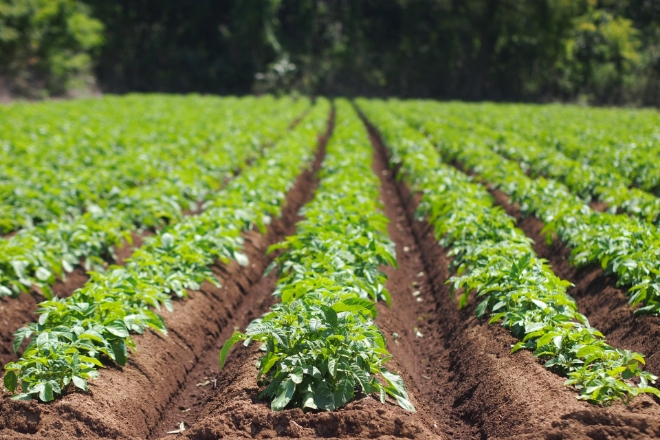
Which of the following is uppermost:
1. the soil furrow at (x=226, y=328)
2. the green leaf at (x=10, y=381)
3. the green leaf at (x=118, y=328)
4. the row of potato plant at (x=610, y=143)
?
the row of potato plant at (x=610, y=143)

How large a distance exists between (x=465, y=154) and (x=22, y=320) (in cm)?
1103

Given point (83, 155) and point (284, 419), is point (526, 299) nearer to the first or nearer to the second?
point (284, 419)

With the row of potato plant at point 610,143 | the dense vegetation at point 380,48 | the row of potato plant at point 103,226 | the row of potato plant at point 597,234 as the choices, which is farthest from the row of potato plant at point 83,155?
the dense vegetation at point 380,48

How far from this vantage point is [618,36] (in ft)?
151

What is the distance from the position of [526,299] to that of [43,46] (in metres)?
39.7

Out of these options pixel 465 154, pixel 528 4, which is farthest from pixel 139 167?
pixel 528 4

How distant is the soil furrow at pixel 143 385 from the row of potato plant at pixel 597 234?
416 centimetres

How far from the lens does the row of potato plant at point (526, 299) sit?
13.2ft

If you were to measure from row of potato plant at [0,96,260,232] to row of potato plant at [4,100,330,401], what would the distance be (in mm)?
2399

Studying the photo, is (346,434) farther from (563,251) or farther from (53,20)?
(53,20)

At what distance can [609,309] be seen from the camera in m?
6.13

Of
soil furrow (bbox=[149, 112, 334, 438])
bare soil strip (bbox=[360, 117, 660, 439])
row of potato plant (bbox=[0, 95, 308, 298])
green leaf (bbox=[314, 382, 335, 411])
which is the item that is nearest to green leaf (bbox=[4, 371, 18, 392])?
soil furrow (bbox=[149, 112, 334, 438])

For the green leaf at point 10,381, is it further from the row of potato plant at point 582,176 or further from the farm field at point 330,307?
the row of potato plant at point 582,176

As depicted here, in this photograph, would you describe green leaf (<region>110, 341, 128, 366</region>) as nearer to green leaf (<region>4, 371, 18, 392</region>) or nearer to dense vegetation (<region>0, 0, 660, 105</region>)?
green leaf (<region>4, 371, 18, 392</region>)
